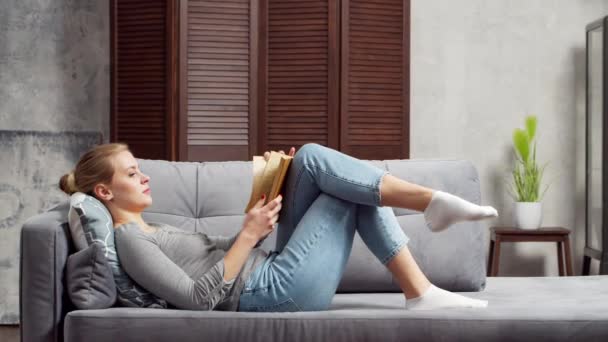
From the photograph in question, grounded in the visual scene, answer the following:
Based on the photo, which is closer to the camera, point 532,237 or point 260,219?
point 260,219

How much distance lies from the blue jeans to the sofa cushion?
372mm

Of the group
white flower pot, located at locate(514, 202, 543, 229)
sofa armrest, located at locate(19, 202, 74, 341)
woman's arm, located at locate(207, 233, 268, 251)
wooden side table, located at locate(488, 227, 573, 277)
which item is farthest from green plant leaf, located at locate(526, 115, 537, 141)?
sofa armrest, located at locate(19, 202, 74, 341)

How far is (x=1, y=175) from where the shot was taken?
15.6 ft

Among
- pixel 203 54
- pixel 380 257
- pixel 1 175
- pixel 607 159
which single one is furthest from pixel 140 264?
pixel 607 159

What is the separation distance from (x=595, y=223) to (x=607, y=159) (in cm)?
46

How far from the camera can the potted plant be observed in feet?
15.9

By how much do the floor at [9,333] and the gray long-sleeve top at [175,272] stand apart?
2.25 meters

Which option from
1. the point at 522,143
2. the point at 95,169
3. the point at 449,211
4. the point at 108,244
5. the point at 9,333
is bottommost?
the point at 9,333

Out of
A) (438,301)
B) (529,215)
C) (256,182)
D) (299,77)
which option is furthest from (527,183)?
(256,182)

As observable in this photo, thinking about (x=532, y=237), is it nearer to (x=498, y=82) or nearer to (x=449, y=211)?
(x=498, y=82)

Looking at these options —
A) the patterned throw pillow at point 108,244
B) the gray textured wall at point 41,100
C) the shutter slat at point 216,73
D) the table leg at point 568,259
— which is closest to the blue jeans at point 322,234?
the patterned throw pillow at point 108,244

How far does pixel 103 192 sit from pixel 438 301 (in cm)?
99

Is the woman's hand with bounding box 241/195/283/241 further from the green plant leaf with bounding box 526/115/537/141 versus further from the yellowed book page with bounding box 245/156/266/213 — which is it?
the green plant leaf with bounding box 526/115/537/141

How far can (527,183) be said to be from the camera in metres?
4.91
